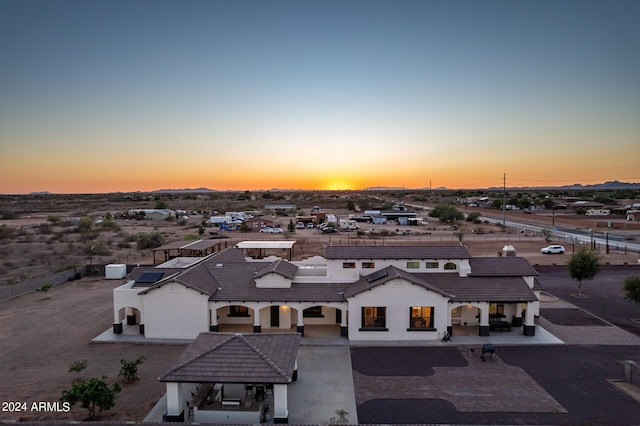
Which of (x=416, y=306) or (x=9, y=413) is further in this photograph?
(x=416, y=306)

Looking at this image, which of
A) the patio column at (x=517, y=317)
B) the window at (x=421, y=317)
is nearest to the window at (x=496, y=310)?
the patio column at (x=517, y=317)

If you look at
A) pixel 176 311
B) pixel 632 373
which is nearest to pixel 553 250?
pixel 632 373

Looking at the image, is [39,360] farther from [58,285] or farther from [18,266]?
[18,266]

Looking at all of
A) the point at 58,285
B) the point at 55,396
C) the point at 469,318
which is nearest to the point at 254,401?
the point at 55,396

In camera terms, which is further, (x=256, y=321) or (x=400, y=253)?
(x=400, y=253)

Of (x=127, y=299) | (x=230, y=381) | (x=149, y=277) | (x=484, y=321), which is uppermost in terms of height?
(x=149, y=277)

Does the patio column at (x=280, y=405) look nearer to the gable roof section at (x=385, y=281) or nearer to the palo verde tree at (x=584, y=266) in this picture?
the gable roof section at (x=385, y=281)

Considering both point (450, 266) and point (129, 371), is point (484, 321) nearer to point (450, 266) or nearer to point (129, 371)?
point (450, 266)
